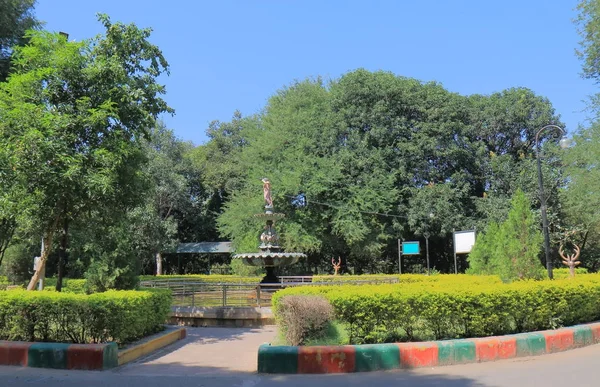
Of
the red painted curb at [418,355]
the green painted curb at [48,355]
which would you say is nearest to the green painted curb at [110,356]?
the green painted curb at [48,355]

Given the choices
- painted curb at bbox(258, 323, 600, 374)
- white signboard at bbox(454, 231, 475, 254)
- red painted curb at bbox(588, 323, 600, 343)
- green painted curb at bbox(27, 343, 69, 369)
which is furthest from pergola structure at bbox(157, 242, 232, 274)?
painted curb at bbox(258, 323, 600, 374)

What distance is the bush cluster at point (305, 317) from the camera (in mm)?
7895

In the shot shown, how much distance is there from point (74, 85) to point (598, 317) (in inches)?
544

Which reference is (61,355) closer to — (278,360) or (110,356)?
(110,356)

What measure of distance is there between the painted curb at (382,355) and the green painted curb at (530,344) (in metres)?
0.02

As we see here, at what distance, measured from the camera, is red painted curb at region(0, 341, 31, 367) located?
8039 mm

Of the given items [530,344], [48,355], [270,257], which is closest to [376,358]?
[530,344]

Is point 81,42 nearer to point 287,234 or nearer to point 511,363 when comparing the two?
point 511,363

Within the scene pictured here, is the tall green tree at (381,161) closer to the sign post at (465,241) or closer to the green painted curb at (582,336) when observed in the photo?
the sign post at (465,241)

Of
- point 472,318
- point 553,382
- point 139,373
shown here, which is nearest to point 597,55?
point 472,318

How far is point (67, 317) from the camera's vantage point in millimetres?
8453

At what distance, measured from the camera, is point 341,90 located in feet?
115

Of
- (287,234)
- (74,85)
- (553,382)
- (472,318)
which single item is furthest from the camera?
(287,234)

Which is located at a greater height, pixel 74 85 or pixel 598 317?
pixel 74 85
